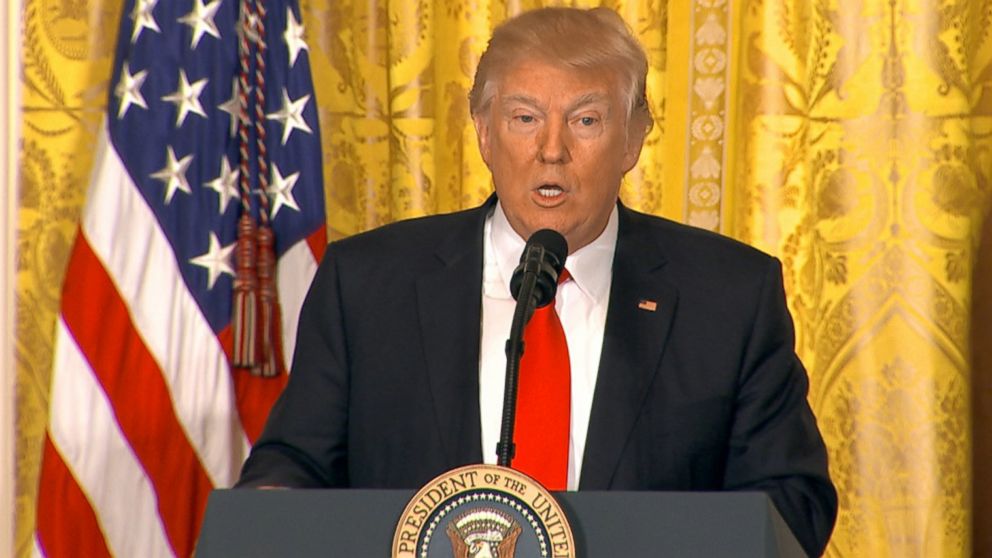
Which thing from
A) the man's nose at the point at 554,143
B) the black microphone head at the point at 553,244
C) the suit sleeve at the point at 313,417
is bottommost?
the suit sleeve at the point at 313,417

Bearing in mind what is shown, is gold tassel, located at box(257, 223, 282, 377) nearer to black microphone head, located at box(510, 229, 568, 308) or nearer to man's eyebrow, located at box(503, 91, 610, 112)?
man's eyebrow, located at box(503, 91, 610, 112)

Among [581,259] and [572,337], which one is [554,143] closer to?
[581,259]

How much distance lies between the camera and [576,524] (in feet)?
5.16

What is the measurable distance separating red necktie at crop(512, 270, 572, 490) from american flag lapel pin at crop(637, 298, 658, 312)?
6.2 inches

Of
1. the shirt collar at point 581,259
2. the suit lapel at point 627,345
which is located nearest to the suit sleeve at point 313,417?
the shirt collar at point 581,259

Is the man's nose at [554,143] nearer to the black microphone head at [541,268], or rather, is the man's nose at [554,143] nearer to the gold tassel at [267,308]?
the black microphone head at [541,268]

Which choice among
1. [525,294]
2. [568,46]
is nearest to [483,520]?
[525,294]

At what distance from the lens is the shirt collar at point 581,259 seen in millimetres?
2557

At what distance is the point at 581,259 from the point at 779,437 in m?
0.49

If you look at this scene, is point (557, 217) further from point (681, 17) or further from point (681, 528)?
point (681, 17)

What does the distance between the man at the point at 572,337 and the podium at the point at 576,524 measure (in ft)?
2.14

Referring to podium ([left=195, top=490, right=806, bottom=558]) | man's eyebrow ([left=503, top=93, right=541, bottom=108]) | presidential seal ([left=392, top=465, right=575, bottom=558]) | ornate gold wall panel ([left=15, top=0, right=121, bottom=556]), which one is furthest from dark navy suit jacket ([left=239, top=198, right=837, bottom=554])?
ornate gold wall panel ([left=15, top=0, right=121, bottom=556])

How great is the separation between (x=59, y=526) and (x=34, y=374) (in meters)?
0.61

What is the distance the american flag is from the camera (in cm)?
337
